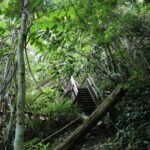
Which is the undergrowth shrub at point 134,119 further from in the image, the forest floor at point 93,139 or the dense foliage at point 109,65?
the forest floor at point 93,139

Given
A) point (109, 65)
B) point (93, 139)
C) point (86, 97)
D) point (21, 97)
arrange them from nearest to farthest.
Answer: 1. point (21, 97)
2. point (93, 139)
3. point (109, 65)
4. point (86, 97)

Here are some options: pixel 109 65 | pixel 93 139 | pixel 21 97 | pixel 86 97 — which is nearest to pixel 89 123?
pixel 93 139

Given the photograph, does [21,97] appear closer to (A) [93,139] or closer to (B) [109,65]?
(A) [93,139]

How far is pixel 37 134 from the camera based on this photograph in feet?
27.1

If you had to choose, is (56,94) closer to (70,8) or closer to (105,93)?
(105,93)

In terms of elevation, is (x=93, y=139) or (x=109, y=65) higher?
(x=109, y=65)

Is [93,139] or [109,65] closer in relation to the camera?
[93,139]

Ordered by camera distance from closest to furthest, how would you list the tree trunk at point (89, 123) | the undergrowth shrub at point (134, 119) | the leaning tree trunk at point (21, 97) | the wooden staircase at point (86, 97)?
the leaning tree trunk at point (21, 97)
the undergrowth shrub at point (134, 119)
the tree trunk at point (89, 123)
the wooden staircase at point (86, 97)

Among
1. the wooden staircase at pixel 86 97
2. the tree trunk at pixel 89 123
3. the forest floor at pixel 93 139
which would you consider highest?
the wooden staircase at pixel 86 97

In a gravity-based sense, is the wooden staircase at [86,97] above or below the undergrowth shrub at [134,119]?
above

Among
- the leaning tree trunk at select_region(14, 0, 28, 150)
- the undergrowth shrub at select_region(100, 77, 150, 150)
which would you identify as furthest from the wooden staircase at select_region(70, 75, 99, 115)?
the leaning tree trunk at select_region(14, 0, 28, 150)

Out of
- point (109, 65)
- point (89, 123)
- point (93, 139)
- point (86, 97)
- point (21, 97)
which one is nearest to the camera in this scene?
point (21, 97)

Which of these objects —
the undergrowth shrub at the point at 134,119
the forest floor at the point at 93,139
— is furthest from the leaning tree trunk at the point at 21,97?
the forest floor at the point at 93,139

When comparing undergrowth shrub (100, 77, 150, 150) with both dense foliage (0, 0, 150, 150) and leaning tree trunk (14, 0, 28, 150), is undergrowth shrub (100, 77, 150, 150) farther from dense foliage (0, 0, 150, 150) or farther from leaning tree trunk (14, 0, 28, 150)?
leaning tree trunk (14, 0, 28, 150)
